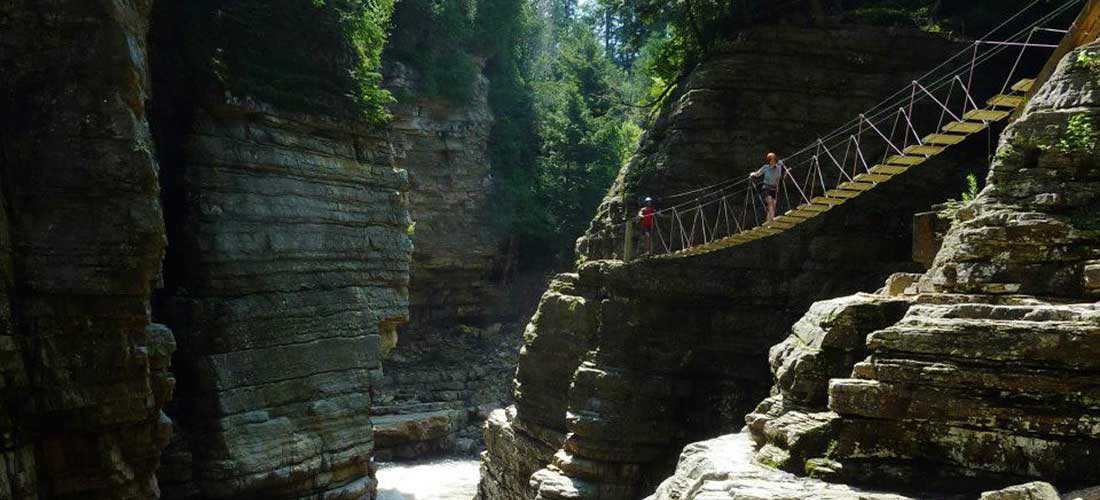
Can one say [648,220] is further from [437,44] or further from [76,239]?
[437,44]

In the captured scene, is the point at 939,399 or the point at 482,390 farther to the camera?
the point at 482,390

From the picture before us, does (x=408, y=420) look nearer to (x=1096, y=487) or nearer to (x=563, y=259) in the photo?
(x=563, y=259)

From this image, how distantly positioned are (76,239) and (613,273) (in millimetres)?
9405

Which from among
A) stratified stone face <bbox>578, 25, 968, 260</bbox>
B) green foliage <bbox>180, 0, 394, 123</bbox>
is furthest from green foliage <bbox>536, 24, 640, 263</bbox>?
green foliage <bbox>180, 0, 394, 123</bbox>

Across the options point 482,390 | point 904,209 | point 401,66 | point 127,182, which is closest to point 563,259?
point 482,390

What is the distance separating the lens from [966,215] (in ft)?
31.2

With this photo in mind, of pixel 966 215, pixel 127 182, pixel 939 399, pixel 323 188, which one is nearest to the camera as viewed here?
pixel 939 399

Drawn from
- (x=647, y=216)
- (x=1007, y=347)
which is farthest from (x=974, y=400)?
(x=647, y=216)

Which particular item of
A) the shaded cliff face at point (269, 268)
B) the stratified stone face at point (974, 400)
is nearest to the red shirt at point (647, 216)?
the shaded cliff face at point (269, 268)

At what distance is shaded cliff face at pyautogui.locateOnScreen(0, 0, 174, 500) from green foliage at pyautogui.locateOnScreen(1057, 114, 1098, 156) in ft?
36.4

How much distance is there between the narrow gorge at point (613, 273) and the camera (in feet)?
26.9

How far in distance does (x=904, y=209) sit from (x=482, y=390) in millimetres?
16684

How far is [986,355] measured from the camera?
7.73m

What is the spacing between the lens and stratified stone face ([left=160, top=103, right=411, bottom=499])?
14336mm
